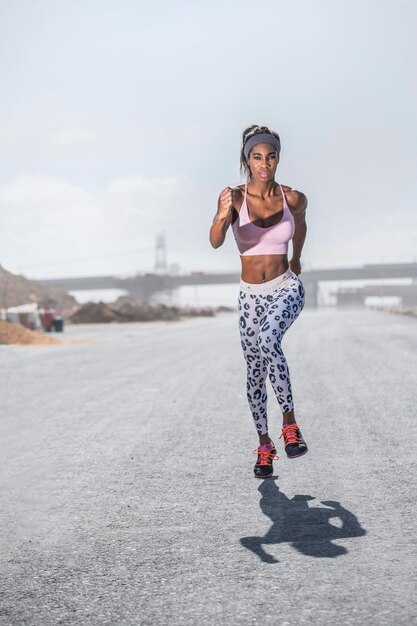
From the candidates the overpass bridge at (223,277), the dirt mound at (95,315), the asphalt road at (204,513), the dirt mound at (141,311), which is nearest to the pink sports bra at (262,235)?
the asphalt road at (204,513)

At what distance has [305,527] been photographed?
4.93 metres

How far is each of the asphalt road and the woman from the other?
0.72 m

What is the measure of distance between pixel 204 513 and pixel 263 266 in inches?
75.4

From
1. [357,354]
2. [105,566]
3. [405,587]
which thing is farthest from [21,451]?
[357,354]

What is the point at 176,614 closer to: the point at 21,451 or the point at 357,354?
the point at 21,451

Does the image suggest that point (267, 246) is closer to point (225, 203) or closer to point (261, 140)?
point (225, 203)

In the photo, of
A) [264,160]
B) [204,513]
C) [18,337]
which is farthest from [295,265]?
[18,337]

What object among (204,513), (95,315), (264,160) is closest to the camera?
(264,160)

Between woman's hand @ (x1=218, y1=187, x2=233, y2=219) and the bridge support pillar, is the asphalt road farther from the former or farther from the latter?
the bridge support pillar

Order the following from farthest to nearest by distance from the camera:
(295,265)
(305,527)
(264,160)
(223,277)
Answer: (223,277)
(305,527)
(295,265)
(264,160)

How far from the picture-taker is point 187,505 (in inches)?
225

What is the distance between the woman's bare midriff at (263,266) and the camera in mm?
4336

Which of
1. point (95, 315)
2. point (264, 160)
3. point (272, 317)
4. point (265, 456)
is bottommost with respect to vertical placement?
point (95, 315)

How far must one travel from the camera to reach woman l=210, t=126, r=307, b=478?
13.9 ft
